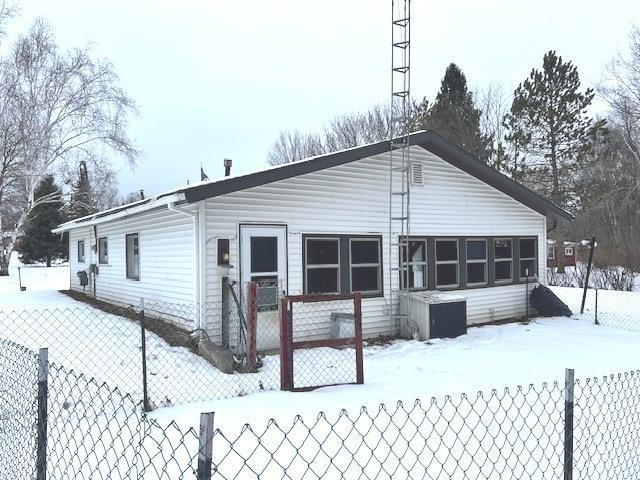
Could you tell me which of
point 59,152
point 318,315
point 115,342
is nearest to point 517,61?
point 59,152

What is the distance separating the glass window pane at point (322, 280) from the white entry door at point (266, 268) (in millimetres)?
613

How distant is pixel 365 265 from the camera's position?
10.8m

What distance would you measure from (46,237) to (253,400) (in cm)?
3892

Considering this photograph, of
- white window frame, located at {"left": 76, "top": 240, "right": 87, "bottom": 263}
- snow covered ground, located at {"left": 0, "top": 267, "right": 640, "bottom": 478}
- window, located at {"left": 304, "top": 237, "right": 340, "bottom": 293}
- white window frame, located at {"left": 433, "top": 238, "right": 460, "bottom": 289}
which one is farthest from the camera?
white window frame, located at {"left": 76, "top": 240, "right": 87, "bottom": 263}

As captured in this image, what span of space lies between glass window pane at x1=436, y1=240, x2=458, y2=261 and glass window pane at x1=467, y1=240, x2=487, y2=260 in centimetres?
48

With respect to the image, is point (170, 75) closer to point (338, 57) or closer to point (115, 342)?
point (338, 57)

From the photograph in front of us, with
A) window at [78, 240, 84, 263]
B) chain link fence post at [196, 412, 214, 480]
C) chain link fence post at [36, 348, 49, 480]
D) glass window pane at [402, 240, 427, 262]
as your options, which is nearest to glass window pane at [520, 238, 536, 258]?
glass window pane at [402, 240, 427, 262]

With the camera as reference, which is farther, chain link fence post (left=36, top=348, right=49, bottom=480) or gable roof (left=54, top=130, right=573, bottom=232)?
gable roof (left=54, top=130, right=573, bottom=232)

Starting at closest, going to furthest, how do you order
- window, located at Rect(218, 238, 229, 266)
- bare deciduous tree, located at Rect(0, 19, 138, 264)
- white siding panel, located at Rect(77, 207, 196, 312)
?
window, located at Rect(218, 238, 229, 266) → white siding panel, located at Rect(77, 207, 196, 312) → bare deciduous tree, located at Rect(0, 19, 138, 264)

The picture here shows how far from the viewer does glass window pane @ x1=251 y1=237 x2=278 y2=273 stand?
9461 millimetres

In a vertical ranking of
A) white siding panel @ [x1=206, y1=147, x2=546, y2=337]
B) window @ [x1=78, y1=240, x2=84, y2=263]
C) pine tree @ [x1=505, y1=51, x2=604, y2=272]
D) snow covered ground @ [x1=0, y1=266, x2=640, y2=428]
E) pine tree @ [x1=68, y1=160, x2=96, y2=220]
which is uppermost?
pine tree @ [x1=505, y1=51, x2=604, y2=272]

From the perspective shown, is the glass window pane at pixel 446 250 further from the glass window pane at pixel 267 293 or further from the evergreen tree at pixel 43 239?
the evergreen tree at pixel 43 239

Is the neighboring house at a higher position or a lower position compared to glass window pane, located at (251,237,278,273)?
lower

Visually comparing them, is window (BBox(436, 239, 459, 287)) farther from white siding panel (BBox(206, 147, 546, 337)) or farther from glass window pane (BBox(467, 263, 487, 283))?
glass window pane (BBox(467, 263, 487, 283))
